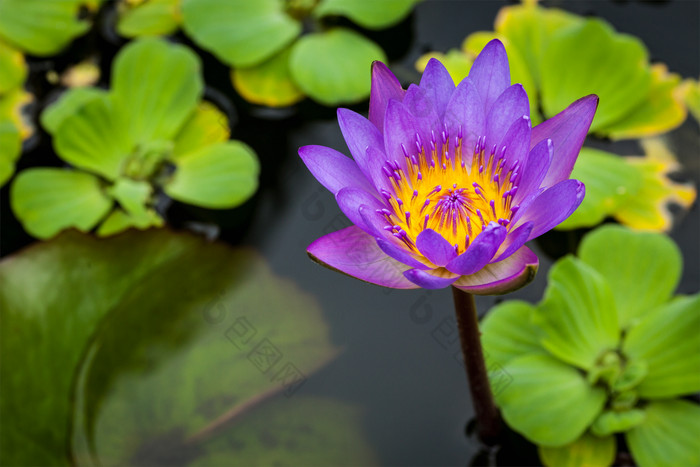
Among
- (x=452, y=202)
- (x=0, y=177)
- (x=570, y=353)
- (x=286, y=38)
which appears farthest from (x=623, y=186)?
(x=0, y=177)

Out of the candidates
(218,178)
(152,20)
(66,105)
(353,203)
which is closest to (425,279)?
(353,203)

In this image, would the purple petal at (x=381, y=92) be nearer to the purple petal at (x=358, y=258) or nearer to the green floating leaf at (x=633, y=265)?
the purple petal at (x=358, y=258)

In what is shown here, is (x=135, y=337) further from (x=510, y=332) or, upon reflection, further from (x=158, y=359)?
(x=510, y=332)

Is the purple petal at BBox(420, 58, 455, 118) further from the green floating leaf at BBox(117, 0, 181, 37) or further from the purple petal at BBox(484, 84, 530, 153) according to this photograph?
the green floating leaf at BBox(117, 0, 181, 37)

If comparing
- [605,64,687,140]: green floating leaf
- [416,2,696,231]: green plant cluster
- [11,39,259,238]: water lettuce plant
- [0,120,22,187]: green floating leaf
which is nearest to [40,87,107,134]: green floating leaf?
[11,39,259,238]: water lettuce plant

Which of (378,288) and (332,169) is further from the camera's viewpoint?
(378,288)

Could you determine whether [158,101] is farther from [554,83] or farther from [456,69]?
[554,83]
